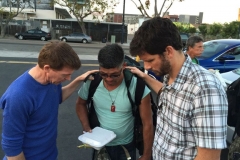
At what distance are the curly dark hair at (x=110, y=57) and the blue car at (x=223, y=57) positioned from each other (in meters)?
4.71

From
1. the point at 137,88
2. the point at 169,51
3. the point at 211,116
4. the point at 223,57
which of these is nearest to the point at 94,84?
the point at 137,88

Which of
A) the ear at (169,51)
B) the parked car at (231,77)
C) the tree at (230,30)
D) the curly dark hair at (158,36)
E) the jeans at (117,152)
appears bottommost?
the jeans at (117,152)

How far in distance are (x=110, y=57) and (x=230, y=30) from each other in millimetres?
27639

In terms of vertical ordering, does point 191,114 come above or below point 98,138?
above

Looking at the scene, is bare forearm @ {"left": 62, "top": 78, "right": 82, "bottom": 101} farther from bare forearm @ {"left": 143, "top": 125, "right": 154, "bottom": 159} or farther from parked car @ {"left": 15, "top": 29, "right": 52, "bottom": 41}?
parked car @ {"left": 15, "top": 29, "right": 52, "bottom": 41}

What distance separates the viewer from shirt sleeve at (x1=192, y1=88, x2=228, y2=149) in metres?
1.11

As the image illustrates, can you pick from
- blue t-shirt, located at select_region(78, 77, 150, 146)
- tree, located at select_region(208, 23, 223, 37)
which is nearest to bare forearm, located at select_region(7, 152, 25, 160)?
blue t-shirt, located at select_region(78, 77, 150, 146)

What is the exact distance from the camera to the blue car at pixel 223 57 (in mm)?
5957

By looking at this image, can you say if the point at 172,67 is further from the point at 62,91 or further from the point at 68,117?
the point at 68,117

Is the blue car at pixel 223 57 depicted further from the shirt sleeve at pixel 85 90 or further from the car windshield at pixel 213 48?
the shirt sleeve at pixel 85 90

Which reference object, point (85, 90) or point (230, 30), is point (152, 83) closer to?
point (85, 90)

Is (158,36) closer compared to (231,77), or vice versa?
(158,36)

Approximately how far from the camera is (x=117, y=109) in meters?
1.90

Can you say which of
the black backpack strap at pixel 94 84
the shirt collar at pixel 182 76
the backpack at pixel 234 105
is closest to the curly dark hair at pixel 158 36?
the shirt collar at pixel 182 76
